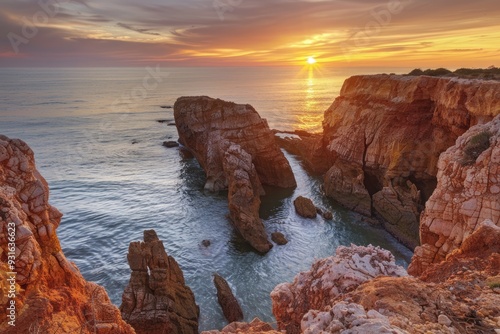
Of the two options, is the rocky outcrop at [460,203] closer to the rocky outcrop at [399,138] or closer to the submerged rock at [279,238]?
the rocky outcrop at [399,138]

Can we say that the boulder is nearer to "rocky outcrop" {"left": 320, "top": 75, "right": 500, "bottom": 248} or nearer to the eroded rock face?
the eroded rock face

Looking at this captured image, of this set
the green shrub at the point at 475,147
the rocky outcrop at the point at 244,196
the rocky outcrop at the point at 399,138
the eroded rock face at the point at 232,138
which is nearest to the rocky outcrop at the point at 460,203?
the green shrub at the point at 475,147

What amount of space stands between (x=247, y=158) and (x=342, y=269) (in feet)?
116

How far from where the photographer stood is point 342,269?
1096 cm

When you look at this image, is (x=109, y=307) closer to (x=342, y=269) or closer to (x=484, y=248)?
(x=342, y=269)

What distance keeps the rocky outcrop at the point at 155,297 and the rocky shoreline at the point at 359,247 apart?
7 centimetres

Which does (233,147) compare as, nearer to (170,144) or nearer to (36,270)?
(170,144)

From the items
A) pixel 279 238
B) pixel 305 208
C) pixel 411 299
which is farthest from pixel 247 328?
pixel 305 208

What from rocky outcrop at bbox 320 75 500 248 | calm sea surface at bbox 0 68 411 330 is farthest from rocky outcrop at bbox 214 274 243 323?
rocky outcrop at bbox 320 75 500 248

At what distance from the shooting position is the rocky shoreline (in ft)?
26.9

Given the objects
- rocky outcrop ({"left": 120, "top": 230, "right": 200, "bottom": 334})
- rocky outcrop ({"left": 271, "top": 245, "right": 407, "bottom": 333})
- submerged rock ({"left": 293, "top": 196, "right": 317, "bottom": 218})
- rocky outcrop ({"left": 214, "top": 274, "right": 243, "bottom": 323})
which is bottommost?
rocky outcrop ({"left": 214, "top": 274, "right": 243, "bottom": 323})

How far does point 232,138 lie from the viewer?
165 ft

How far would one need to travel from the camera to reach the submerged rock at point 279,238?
33750mm

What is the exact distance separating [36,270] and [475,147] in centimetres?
2113
